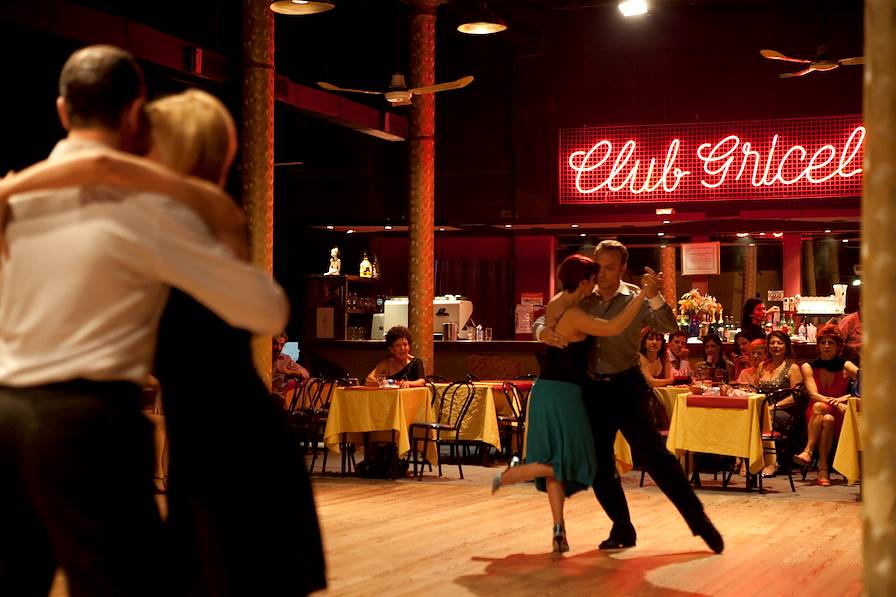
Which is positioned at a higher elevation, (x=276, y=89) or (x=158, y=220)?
(x=276, y=89)

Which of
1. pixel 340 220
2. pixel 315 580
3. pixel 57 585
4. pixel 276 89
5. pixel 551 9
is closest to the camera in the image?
pixel 315 580

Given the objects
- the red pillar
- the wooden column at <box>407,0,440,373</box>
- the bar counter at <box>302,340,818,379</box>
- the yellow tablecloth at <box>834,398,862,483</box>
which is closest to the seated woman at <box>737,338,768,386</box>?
the yellow tablecloth at <box>834,398,862,483</box>

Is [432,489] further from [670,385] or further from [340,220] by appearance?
[340,220]

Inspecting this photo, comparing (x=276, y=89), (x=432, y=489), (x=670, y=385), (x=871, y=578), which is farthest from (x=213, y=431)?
(x=276, y=89)

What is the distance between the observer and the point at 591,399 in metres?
5.80

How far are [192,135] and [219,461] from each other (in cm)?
58

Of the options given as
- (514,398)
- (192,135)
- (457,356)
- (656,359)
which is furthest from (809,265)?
(192,135)

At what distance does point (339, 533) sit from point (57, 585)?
1891 mm

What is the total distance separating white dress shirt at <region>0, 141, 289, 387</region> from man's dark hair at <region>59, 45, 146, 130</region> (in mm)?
64

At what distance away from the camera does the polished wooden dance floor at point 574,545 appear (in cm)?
508

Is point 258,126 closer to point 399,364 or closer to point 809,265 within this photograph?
point 399,364

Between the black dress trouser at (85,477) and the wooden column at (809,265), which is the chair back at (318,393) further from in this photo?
the wooden column at (809,265)

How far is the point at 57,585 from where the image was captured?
4.94 metres

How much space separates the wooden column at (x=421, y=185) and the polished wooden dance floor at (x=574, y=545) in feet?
12.9
